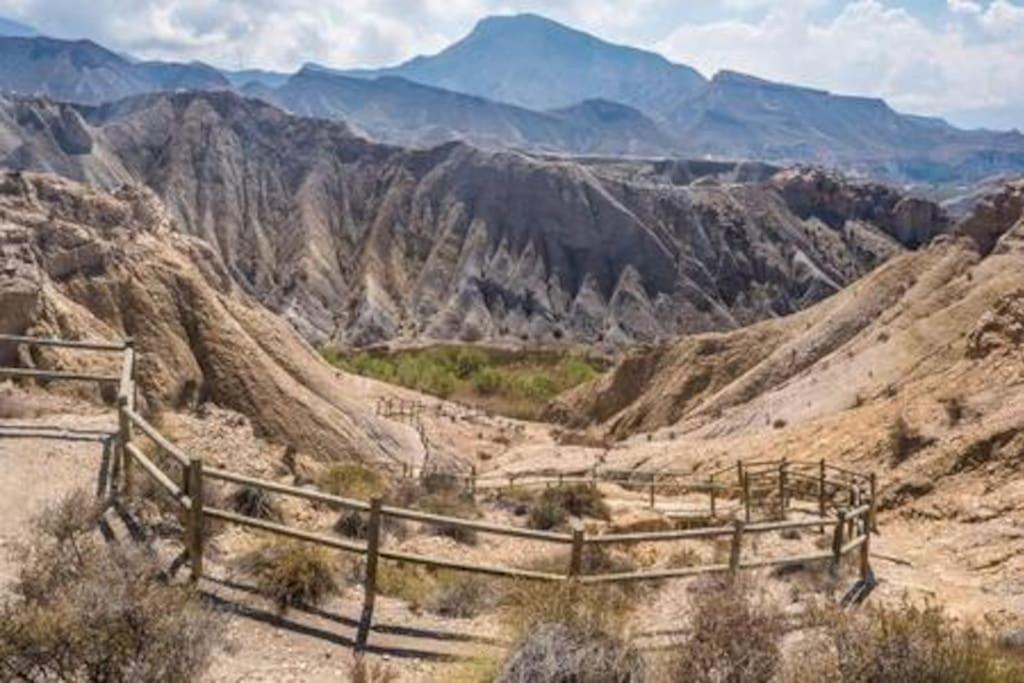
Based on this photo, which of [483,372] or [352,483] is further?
[483,372]

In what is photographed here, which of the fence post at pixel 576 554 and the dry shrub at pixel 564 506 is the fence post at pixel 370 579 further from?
the dry shrub at pixel 564 506

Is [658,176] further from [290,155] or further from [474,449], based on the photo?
[474,449]

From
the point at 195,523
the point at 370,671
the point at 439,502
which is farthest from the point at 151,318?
the point at 370,671

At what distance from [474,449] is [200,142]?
379 ft

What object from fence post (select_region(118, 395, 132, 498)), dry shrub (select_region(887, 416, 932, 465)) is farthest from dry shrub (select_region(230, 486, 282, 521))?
dry shrub (select_region(887, 416, 932, 465))

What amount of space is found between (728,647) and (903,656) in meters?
1.29

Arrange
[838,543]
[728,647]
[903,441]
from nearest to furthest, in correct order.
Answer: [728,647] → [838,543] → [903,441]

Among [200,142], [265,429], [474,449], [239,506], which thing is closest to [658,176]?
[200,142]

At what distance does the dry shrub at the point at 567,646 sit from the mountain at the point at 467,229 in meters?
114

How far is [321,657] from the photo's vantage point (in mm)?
10172

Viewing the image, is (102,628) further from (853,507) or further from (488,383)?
(488,383)

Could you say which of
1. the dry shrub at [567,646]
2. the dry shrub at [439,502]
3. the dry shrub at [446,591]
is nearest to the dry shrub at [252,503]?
the dry shrub at [446,591]

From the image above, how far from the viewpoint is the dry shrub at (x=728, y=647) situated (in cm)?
853

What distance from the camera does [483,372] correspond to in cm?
9362
